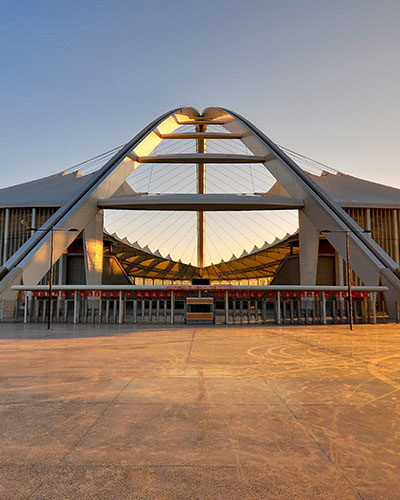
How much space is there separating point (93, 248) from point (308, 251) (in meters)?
21.2

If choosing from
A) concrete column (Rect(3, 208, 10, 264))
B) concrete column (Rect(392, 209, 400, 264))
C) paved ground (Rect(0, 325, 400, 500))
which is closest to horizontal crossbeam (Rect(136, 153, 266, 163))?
concrete column (Rect(3, 208, 10, 264))

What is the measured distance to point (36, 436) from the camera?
15.1 ft

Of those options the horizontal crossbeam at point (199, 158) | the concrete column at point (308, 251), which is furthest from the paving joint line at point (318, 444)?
the horizontal crossbeam at point (199, 158)

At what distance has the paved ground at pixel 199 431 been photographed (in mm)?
3459

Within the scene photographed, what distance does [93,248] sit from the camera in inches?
1529

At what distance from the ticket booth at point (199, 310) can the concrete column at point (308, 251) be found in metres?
14.0

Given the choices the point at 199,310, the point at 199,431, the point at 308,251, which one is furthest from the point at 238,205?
the point at 199,431

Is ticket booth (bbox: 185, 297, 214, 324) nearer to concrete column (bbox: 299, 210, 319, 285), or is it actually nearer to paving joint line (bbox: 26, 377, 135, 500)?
concrete column (bbox: 299, 210, 319, 285)

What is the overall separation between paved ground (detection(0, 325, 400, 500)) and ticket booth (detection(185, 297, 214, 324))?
18.2m

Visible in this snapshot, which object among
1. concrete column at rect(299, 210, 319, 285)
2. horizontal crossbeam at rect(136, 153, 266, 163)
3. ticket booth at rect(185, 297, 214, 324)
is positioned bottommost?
ticket booth at rect(185, 297, 214, 324)

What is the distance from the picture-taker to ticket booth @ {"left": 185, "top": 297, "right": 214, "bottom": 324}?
27828 millimetres

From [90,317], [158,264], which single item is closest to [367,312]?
[90,317]

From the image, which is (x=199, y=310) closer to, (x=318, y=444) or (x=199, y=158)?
(x=199, y=158)

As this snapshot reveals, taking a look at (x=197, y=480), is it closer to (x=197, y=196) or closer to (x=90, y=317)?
(x=90, y=317)
